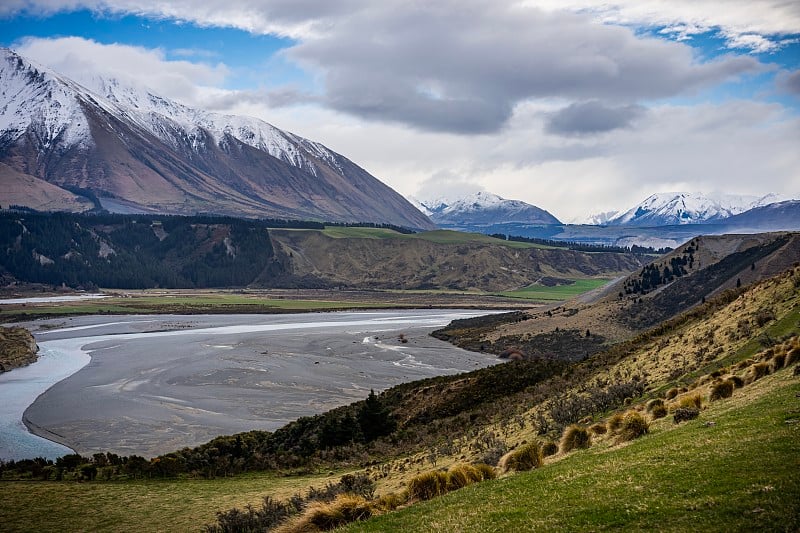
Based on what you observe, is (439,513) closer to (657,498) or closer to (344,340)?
(657,498)

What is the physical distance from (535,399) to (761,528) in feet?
68.7

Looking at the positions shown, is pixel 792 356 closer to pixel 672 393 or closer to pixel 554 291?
pixel 672 393

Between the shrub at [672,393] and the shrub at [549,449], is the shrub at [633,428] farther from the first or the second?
the shrub at [672,393]

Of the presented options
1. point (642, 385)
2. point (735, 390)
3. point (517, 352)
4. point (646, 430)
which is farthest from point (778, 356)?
point (517, 352)

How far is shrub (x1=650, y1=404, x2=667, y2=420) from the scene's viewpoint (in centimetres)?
1599

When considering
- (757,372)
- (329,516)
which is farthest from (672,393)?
(329,516)

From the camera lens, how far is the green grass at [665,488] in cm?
787

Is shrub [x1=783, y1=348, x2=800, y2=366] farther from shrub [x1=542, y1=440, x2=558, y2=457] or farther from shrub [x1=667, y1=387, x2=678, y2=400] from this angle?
shrub [x1=542, y1=440, x2=558, y2=457]

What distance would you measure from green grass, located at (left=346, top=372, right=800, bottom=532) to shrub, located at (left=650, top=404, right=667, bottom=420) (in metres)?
2.35

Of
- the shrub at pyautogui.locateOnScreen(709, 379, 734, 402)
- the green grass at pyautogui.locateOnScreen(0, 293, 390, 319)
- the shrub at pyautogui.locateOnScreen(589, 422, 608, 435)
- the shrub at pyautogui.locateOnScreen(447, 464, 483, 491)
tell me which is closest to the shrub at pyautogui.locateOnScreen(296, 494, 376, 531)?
the shrub at pyautogui.locateOnScreen(447, 464, 483, 491)

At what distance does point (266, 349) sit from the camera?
240 feet

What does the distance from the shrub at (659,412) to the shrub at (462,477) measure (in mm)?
5104

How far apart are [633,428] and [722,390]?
3.13m

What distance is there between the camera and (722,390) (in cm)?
1600
